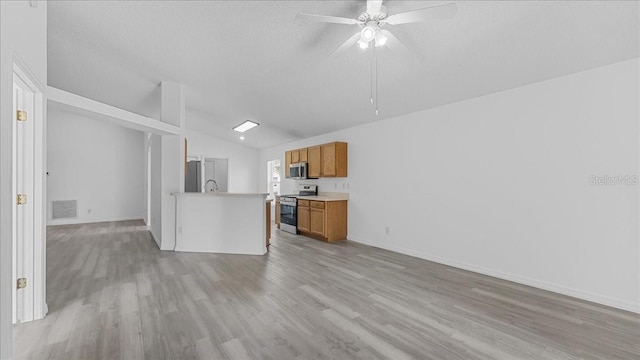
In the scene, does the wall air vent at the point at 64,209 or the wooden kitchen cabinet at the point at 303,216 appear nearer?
the wooden kitchen cabinet at the point at 303,216

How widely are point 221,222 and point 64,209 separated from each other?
576 centimetres

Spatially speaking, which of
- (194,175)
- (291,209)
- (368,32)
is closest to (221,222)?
(291,209)

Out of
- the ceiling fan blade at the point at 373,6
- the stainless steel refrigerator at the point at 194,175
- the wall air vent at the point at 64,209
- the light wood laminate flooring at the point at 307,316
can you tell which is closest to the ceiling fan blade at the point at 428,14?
the ceiling fan blade at the point at 373,6

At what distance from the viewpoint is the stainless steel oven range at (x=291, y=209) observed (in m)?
6.11

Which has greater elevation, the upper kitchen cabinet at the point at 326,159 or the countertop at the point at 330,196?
the upper kitchen cabinet at the point at 326,159

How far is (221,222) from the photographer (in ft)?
14.8

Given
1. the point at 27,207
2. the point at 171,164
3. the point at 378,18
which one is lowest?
the point at 27,207

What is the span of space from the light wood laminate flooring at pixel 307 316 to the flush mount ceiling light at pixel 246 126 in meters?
3.42

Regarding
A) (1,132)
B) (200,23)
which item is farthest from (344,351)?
(200,23)

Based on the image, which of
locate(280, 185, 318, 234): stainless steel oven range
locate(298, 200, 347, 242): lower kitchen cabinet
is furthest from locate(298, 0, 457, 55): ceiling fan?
locate(280, 185, 318, 234): stainless steel oven range

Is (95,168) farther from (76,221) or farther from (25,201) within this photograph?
(25,201)

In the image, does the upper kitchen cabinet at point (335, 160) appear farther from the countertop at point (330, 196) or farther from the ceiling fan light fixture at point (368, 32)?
the ceiling fan light fixture at point (368, 32)

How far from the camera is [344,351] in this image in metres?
1.90

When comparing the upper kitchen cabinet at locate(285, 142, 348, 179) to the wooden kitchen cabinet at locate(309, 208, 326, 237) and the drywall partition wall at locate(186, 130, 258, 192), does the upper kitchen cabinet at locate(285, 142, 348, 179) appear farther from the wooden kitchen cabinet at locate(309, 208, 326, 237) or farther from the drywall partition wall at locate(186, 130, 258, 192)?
the drywall partition wall at locate(186, 130, 258, 192)
